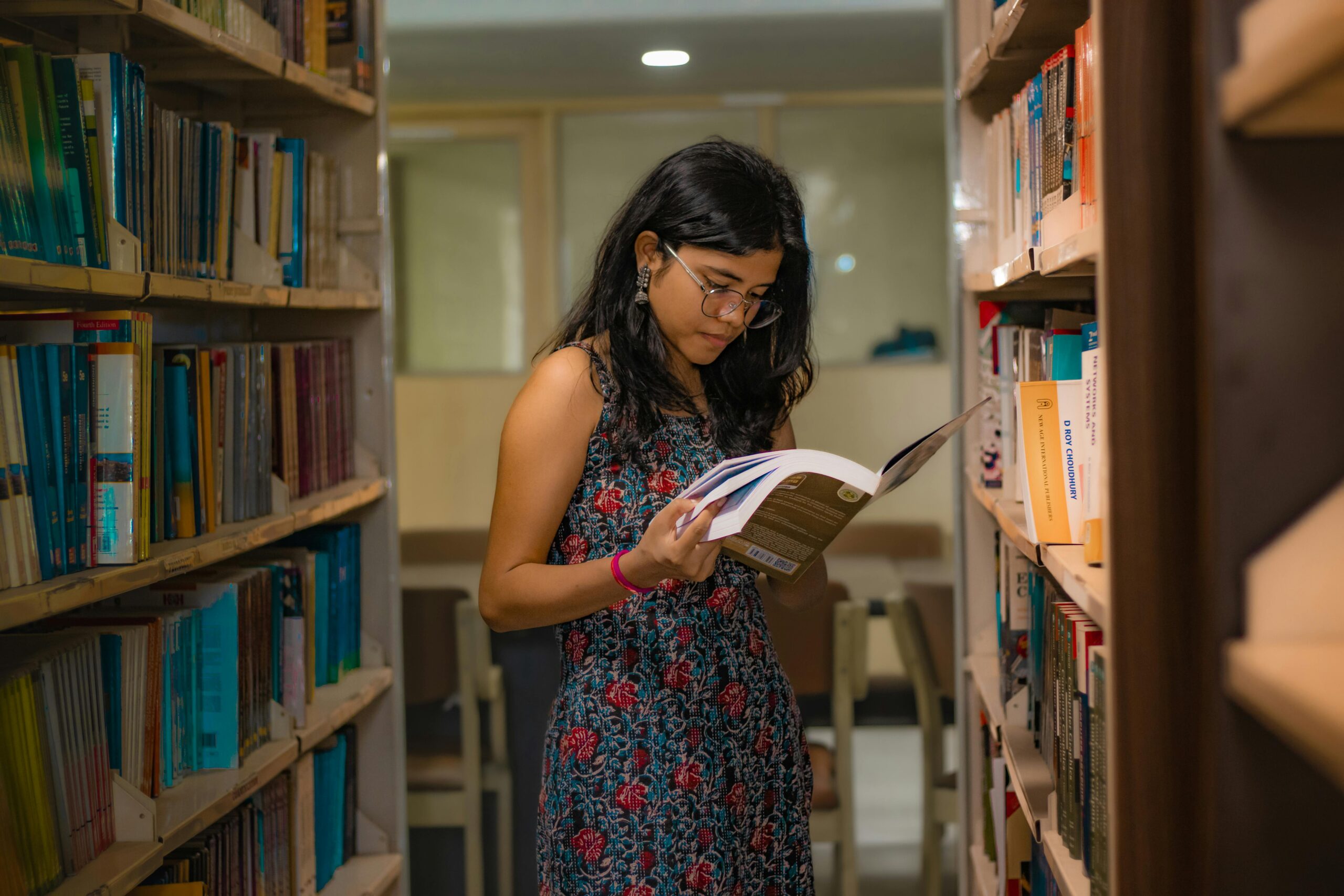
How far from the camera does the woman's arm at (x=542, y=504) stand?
1375 mm

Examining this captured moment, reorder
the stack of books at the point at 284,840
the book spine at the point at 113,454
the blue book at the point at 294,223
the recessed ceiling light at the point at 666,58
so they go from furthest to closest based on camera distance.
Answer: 1. the recessed ceiling light at the point at 666,58
2. the blue book at the point at 294,223
3. the stack of books at the point at 284,840
4. the book spine at the point at 113,454

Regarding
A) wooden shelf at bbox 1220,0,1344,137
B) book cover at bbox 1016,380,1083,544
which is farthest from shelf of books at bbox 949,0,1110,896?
wooden shelf at bbox 1220,0,1344,137

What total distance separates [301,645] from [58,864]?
671 millimetres

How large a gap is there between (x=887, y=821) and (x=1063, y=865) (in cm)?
270

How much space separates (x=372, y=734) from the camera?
236cm

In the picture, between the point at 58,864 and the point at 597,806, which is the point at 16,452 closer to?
the point at 58,864

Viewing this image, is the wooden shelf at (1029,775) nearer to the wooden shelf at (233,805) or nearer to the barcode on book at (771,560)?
the barcode on book at (771,560)

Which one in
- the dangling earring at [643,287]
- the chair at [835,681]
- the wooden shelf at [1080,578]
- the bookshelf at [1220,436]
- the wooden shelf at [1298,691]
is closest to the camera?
the wooden shelf at [1298,691]

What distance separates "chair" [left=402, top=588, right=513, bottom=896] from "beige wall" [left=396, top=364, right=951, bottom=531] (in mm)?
1513

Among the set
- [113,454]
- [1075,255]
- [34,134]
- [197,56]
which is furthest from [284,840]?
[1075,255]

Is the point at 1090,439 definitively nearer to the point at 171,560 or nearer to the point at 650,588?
the point at 650,588

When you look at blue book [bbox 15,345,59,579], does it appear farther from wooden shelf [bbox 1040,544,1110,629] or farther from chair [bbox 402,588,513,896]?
chair [bbox 402,588,513,896]

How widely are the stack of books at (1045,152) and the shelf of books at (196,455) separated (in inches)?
45.2

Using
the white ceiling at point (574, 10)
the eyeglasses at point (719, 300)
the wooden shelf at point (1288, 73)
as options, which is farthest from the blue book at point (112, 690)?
the white ceiling at point (574, 10)
